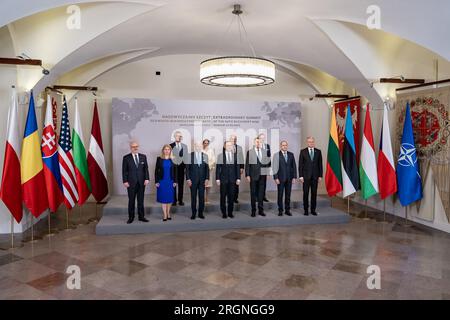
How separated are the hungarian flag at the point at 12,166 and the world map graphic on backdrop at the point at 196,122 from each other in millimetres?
3330

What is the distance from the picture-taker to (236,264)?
4.64 m

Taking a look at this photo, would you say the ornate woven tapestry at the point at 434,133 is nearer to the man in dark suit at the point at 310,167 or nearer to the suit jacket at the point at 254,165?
the man in dark suit at the point at 310,167

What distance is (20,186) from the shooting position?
5.45 m

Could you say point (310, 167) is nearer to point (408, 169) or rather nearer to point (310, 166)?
point (310, 166)

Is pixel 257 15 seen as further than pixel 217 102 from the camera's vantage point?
No

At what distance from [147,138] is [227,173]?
3.09 meters

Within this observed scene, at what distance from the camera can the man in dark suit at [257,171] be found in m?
6.71

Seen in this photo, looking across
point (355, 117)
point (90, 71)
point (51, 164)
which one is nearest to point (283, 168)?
point (355, 117)

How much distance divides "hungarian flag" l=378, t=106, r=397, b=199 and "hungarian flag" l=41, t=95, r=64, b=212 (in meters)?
6.01

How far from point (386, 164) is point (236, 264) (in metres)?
3.93

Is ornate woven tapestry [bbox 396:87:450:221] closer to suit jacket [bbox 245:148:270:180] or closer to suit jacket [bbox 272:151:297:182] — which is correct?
suit jacket [bbox 272:151:297:182]

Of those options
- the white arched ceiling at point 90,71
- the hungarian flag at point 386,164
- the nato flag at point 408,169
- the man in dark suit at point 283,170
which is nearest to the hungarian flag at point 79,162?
the white arched ceiling at point 90,71
